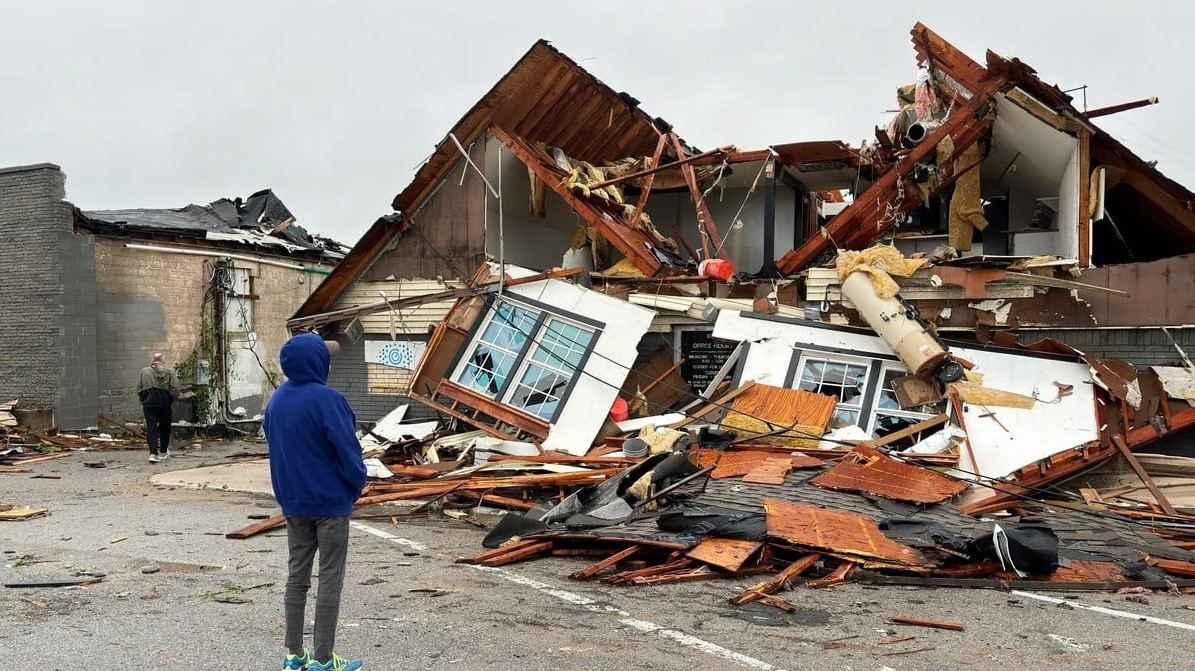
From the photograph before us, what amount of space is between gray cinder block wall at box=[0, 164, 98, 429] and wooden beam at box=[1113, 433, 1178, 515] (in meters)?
18.2

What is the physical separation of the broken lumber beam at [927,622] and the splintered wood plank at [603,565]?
2.06 m

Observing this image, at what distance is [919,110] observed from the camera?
1372cm

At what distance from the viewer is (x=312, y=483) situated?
415 centimetres

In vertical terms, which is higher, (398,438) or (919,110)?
(919,110)

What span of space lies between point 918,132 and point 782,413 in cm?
517

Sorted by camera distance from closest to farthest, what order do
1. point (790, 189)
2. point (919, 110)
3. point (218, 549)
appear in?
point (218, 549) < point (919, 110) < point (790, 189)

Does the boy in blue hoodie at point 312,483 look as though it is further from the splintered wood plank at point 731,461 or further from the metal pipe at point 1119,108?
the metal pipe at point 1119,108

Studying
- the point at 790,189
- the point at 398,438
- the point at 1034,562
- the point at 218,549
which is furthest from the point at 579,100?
the point at 1034,562

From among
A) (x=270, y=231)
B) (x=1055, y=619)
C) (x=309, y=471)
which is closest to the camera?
(x=309, y=471)

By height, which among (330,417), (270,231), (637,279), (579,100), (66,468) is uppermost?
(579,100)

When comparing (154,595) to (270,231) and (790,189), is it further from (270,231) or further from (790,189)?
(270,231)

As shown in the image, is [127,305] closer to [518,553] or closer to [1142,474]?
[518,553]

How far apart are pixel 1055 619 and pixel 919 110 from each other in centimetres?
1016

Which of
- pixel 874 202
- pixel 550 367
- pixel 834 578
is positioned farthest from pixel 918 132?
pixel 834 578
